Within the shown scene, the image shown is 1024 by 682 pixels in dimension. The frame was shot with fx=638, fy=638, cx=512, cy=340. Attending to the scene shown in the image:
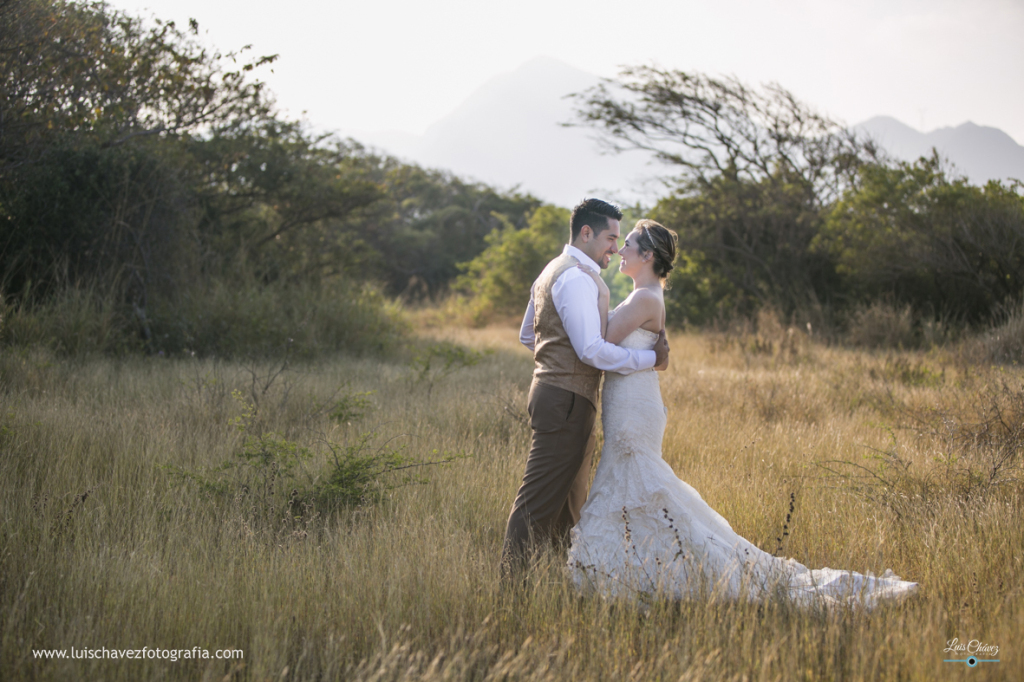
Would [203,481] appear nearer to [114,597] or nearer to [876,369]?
[114,597]

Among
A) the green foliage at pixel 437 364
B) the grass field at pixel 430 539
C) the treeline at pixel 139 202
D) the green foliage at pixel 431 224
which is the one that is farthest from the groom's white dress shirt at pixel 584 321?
the green foliage at pixel 431 224

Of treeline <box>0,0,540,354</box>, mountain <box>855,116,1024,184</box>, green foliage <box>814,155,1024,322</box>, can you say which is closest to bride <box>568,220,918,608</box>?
treeline <box>0,0,540,354</box>

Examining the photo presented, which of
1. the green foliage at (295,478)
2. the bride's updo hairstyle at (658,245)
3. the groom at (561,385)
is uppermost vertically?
the bride's updo hairstyle at (658,245)

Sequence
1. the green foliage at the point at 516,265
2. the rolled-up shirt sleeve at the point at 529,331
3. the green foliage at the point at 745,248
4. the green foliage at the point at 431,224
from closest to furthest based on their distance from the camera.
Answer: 1. the rolled-up shirt sleeve at the point at 529,331
2. the green foliage at the point at 745,248
3. the green foliage at the point at 516,265
4. the green foliage at the point at 431,224

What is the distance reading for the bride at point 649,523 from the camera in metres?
3.20

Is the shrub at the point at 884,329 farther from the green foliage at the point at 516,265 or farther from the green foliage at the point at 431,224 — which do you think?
the green foliage at the point at 431,224

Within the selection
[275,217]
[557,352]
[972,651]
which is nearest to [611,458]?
[557,352]

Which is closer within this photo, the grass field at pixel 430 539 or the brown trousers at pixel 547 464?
the grass field at pixel 430 539

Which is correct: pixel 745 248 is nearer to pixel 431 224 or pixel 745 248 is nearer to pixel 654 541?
pixel 654 541

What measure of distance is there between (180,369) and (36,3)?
488 centimetres

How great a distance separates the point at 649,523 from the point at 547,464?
2.17ft

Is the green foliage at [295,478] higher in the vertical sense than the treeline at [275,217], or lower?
lower

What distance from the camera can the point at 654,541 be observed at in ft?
11.6

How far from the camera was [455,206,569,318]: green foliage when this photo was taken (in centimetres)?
2433
